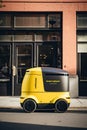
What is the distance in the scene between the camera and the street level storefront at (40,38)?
67.4ft

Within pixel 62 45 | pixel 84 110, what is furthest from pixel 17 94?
pixel 84 110

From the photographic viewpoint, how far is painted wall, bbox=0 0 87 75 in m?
20.5

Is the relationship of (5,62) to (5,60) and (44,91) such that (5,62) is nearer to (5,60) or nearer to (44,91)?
(5,60)

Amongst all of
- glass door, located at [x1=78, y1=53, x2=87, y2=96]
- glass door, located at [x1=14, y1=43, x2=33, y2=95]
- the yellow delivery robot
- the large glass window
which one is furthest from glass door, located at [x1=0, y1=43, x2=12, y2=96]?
the yellow delivery robot

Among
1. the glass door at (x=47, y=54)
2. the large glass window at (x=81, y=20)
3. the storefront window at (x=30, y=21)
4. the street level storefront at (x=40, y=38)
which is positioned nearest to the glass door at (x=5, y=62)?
the street level storefront at (x=40, y=38)

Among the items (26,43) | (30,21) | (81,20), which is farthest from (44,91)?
(81,20)

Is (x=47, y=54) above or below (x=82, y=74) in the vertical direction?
above

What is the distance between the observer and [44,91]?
14.5m

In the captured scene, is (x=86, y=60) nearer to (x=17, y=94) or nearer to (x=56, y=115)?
(x=17, y=94)

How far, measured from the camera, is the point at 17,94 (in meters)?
20.7

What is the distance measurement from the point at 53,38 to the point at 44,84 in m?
6.66

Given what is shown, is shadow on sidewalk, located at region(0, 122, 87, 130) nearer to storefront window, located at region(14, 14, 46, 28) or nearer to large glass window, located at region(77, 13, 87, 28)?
storefront window, located at region(14, 14, 46, 28)

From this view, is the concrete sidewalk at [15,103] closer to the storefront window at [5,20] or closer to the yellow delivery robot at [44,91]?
the yellow delivery robot at [44,91]

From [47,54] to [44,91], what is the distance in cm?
659
